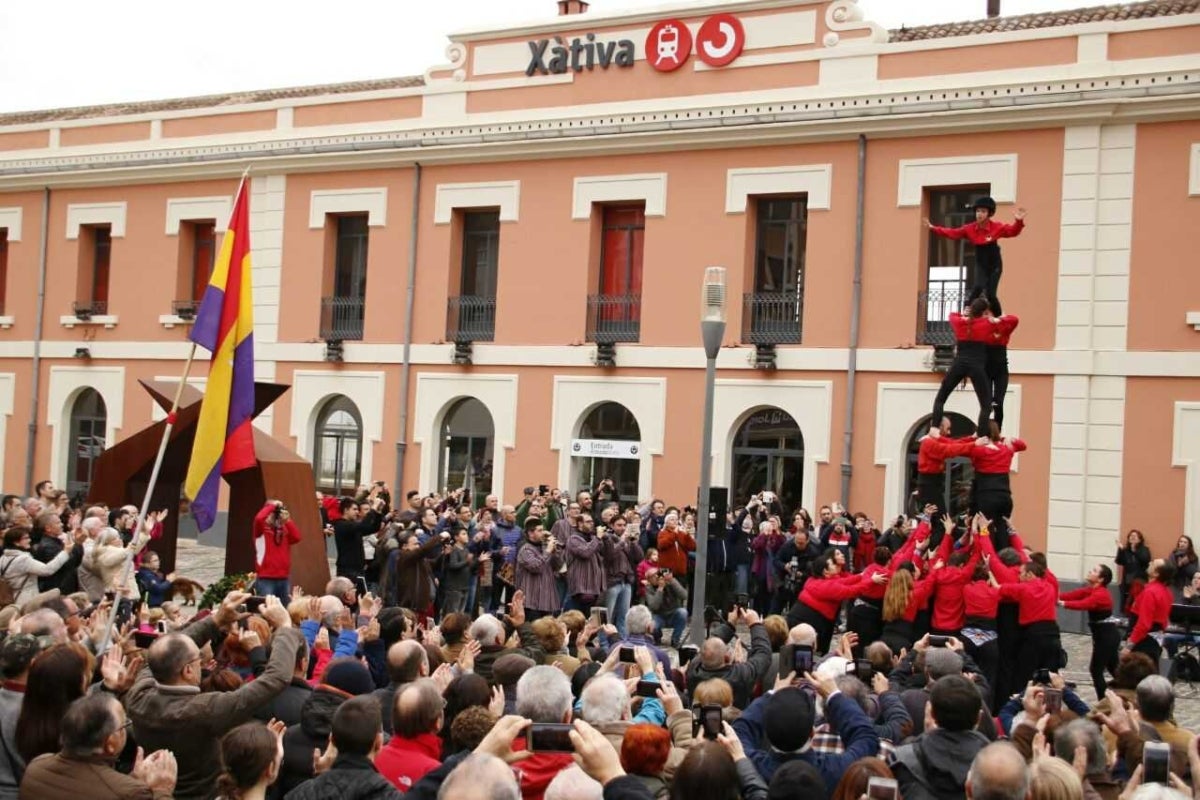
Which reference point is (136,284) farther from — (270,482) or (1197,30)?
(1197,30)

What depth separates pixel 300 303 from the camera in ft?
92.1

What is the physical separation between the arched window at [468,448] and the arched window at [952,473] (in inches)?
302

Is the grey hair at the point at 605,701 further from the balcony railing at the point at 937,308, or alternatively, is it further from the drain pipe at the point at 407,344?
the drain pipe at the point at 407,344

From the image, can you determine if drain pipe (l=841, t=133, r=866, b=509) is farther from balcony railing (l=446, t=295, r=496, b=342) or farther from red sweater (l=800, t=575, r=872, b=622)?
red sweater (l=800, t=575, r=872, b=622)

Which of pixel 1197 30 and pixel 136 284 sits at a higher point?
pixel 1197 30

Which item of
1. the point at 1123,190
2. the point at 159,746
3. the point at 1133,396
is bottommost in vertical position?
the point at 159,746

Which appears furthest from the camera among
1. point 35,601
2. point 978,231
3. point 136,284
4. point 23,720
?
point 136,284

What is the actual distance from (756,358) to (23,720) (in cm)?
1810

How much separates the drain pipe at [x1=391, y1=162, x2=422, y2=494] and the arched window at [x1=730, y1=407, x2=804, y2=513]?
642cm

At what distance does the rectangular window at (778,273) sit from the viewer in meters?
23.6

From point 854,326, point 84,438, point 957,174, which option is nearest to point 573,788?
point 854,326

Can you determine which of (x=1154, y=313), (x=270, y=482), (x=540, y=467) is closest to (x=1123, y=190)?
(x=1154, y=313)

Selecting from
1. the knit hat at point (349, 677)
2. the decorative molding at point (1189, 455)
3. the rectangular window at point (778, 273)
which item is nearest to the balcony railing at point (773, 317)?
the rectangular window at point (778, 273)

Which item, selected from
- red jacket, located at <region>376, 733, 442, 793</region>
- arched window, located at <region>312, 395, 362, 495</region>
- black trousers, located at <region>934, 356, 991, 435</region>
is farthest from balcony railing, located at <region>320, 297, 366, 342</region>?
red jacket, located at <region>376, 733, 442, 793</region>
